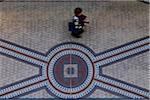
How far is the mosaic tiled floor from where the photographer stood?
12602 millimetres

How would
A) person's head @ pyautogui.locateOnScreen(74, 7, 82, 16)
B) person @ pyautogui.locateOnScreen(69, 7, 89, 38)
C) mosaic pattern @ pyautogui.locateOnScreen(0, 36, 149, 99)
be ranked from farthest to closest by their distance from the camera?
1. person's head @ pyautogui.locateOnScreen(74, 7, 82, 16)
2. person @ pyautogui.locateOnScreen(69, 7, 89, 38)
3. mosaic pattern @ pyautogui.locateOnScreen(0, 36, 149, 99)

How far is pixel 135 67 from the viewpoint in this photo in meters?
12.8

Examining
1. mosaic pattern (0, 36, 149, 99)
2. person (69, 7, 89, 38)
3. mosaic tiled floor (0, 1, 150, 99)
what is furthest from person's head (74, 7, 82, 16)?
mosaic pattern (0, 36, 149, 99)

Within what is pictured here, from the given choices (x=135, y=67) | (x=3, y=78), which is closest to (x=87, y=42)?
(x=135, y=67)

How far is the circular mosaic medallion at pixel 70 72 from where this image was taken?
12.6 metres

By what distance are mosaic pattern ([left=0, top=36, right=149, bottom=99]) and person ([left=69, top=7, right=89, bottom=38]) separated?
276 mm

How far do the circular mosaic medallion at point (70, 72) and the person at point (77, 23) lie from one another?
303mm

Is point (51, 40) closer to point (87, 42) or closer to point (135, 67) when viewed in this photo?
point (87, 42)

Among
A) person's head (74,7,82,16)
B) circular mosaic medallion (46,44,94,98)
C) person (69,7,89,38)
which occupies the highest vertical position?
person's head (74,7,82,16)

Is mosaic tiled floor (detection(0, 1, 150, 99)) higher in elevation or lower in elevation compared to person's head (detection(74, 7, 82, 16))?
lower

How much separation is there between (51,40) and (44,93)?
1265mm

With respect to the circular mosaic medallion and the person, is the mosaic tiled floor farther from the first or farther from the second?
the person

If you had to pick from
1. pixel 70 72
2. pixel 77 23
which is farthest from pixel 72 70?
pixel 77 23

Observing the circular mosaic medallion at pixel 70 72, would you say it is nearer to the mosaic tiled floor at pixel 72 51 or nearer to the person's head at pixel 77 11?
the mosaic tiled floor at pixel 72 51
